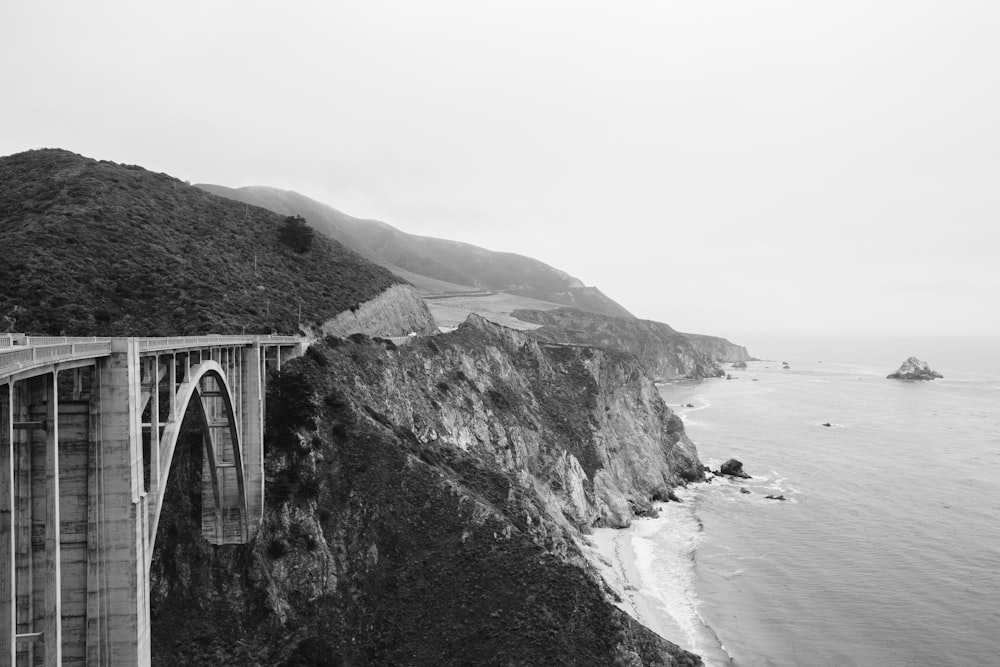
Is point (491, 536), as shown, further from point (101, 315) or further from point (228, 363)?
point (101, 315)

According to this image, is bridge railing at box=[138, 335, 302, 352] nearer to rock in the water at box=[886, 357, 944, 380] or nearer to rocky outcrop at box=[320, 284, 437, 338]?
rocky outcrop at box=[320, 284, 437, 338]

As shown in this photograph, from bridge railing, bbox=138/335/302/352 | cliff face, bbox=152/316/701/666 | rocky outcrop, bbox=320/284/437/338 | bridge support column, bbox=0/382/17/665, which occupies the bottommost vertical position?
cliff face, bbox=152/316/701/666

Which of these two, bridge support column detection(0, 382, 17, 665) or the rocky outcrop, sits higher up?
the rocky outcrop

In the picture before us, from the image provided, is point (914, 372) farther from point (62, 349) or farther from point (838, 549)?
point (62, 349)

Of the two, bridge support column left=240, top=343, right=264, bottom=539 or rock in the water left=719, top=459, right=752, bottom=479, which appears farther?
rock in the water left=719, top=459, right=752, bottom=479

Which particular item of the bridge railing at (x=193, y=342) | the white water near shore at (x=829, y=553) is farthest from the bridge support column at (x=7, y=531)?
the white water near shore at (x=829, y=553)

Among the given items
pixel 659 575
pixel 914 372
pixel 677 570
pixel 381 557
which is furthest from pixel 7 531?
pixel 914 372

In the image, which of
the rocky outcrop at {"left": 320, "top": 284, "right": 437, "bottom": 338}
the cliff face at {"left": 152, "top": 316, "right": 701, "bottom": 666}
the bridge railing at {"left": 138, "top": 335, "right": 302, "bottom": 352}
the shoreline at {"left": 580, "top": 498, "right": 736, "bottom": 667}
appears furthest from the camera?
the rocky outcrop at {"left": 320, "top": 284, "right": 437, "bottom": 338}

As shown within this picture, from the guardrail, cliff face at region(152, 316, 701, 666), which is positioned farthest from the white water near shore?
the guardrail
